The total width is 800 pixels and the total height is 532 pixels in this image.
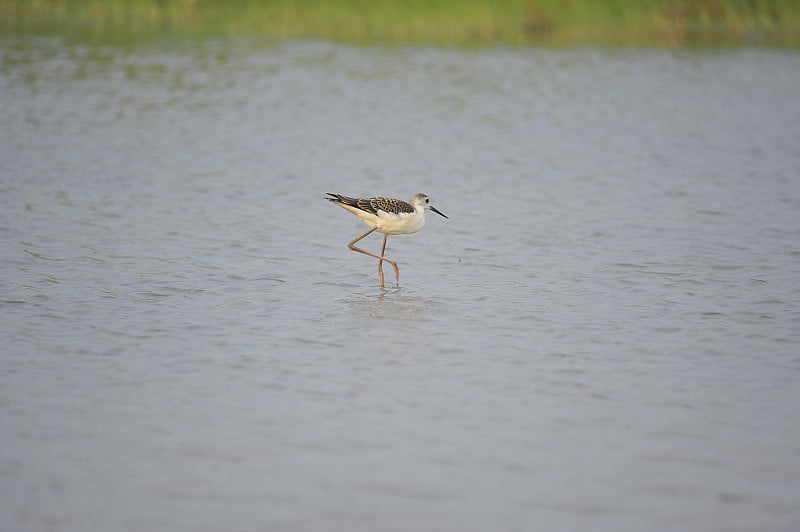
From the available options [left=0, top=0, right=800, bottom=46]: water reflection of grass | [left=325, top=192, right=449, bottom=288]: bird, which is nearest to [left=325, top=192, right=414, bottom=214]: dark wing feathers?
[left=325, top=192, right=449, bottom=288]: bird

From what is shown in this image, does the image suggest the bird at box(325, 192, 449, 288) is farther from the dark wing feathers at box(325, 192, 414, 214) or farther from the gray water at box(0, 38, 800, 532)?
the gray water at box(0, 38, 800, 532)

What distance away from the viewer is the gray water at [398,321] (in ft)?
20.1

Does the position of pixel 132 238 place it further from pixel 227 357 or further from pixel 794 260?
pixel 794 260

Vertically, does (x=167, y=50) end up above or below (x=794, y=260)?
above

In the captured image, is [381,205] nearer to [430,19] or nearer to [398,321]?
[398,321]

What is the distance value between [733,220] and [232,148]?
8.13m

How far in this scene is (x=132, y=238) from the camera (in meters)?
12.1

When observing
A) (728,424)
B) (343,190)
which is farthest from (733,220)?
(728,424)

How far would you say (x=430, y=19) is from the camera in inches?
1106

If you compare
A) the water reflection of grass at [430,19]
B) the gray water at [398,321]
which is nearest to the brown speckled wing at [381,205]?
the gray water at [398,321]

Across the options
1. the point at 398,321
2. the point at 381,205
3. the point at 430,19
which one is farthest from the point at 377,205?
the point at 430,19

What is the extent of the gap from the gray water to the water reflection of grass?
7.70 meters

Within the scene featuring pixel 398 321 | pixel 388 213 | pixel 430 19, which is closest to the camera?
pixel 398 321

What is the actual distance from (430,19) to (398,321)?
1978 cm
